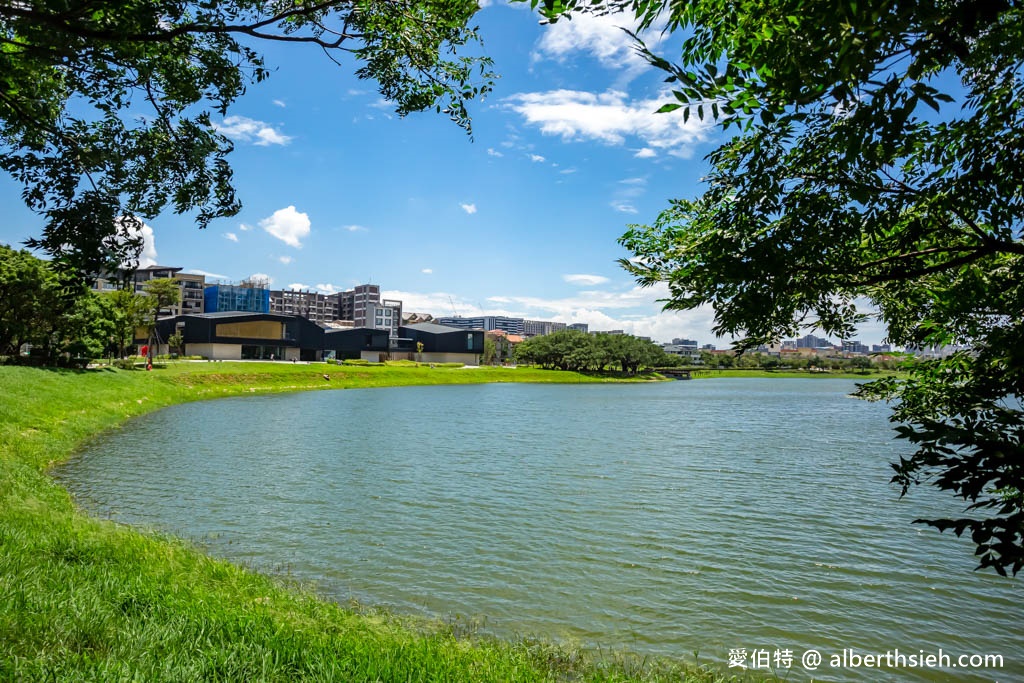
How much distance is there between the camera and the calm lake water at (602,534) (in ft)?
32.7

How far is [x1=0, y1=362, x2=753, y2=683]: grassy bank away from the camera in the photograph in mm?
5984

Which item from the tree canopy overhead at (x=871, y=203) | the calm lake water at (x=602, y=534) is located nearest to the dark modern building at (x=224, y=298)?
the calm lake water at (x=602, y=534)

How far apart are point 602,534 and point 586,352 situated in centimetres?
11535

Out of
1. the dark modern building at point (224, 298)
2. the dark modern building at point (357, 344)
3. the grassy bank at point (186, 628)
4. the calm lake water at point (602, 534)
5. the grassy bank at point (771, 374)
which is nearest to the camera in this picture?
the grassy bank at point (186, 628)

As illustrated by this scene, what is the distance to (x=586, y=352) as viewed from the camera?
424 ft

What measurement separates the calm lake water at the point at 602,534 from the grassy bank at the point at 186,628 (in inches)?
50.4

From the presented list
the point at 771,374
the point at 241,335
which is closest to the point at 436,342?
the point at 241,335

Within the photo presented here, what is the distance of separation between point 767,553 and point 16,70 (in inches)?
645

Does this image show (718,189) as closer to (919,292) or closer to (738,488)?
(919,292)

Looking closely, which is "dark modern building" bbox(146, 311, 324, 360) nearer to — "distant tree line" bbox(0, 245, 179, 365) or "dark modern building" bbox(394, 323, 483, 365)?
"dark modern building" bbox(394, 323, 483, 365)

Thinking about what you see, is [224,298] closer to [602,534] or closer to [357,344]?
[357,344]

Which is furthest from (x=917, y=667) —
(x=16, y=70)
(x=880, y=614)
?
(x=16, y=70)

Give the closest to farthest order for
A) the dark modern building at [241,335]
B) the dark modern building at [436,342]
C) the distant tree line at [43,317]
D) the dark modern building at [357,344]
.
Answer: the distant tree line at [43,317]
the dark modern building at [241,335]
the dark modern building at [357,344]
the dark modern building at [436,342]

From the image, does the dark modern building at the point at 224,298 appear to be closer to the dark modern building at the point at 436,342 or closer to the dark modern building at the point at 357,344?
the dark modern building at the point at 436,342
